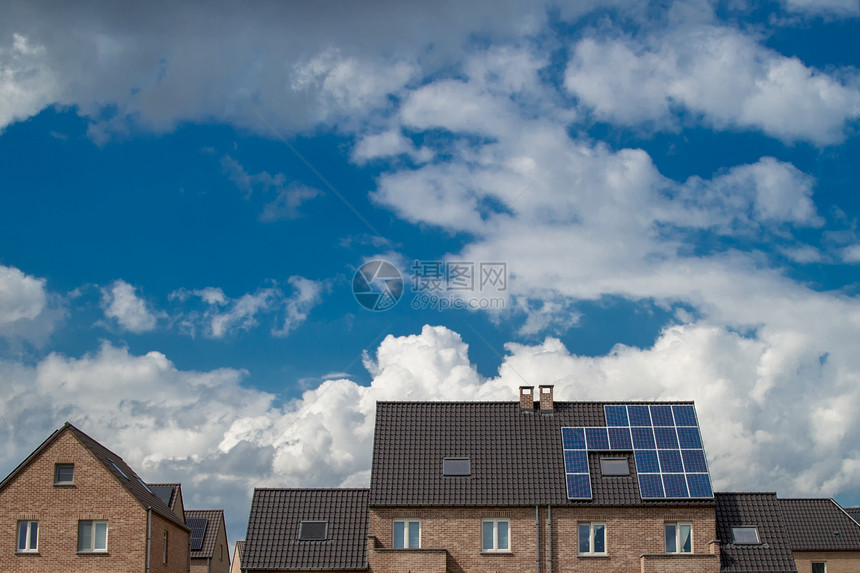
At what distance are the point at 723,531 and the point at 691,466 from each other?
3202 mm

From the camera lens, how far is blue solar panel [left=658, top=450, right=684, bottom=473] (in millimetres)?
42062

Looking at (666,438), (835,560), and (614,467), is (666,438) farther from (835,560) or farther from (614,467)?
(835,560)

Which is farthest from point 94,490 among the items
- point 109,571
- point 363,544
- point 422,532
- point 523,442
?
point 523,442

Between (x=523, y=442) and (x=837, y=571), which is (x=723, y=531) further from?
(x=837, y=571)

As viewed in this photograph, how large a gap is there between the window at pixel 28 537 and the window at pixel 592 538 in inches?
956

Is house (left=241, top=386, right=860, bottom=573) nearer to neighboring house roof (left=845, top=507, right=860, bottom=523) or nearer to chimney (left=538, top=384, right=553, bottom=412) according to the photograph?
chimney (left=538, top=384, right=553, bottom=412)

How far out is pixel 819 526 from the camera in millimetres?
57969

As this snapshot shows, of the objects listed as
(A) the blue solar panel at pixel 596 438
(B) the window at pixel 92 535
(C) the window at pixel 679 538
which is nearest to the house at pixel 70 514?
(B) the window at pixel 92 535

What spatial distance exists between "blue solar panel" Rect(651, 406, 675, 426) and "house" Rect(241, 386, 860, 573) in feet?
0.40

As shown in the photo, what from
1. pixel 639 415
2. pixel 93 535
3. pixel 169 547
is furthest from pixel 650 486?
pixel 93 535

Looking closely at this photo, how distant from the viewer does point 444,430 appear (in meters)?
44.5

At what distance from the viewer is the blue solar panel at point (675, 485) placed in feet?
135

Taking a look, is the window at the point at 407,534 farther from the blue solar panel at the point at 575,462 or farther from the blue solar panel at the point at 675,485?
the blue solar panel at the point at 675,485

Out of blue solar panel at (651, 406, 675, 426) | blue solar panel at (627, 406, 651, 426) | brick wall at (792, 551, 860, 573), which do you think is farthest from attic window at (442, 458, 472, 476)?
brick wall at (792, 551, 860, 573)
